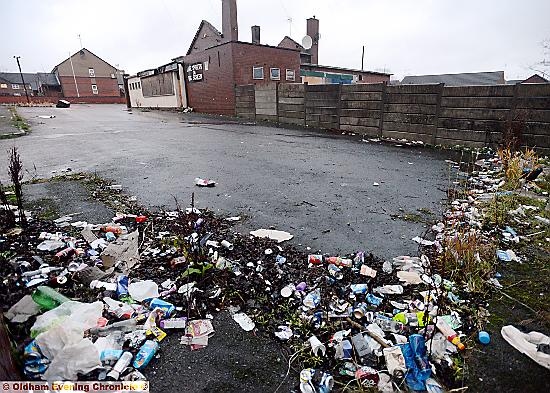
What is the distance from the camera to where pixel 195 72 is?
22.8 metres

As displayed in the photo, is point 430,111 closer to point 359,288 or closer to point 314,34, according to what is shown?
point 359,288

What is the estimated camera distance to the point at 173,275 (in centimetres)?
256

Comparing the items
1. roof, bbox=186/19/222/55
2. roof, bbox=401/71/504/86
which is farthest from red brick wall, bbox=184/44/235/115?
roof, bbox=401/71/504/86

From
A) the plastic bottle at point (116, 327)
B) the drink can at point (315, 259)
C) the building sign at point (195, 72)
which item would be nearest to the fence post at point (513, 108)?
the drink can at point (315, 259)

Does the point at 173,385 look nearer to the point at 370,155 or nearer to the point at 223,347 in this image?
the point at 223,347

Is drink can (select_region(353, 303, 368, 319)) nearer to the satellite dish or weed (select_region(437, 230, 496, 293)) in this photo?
weed (select_region(437, 230, 496, 293))

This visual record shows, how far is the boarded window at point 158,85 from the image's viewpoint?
26312 mm

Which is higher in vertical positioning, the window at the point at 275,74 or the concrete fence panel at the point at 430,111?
the window at the point at 275,74

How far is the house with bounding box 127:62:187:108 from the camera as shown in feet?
82.1

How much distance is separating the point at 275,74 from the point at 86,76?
4456 cm

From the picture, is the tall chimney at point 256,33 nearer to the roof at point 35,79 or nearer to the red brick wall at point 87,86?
the red brick wall at point 87,86

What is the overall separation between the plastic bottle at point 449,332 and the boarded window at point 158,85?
27.4m

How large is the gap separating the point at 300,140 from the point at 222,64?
41.2 ft

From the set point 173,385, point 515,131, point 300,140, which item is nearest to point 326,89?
point 300,140
